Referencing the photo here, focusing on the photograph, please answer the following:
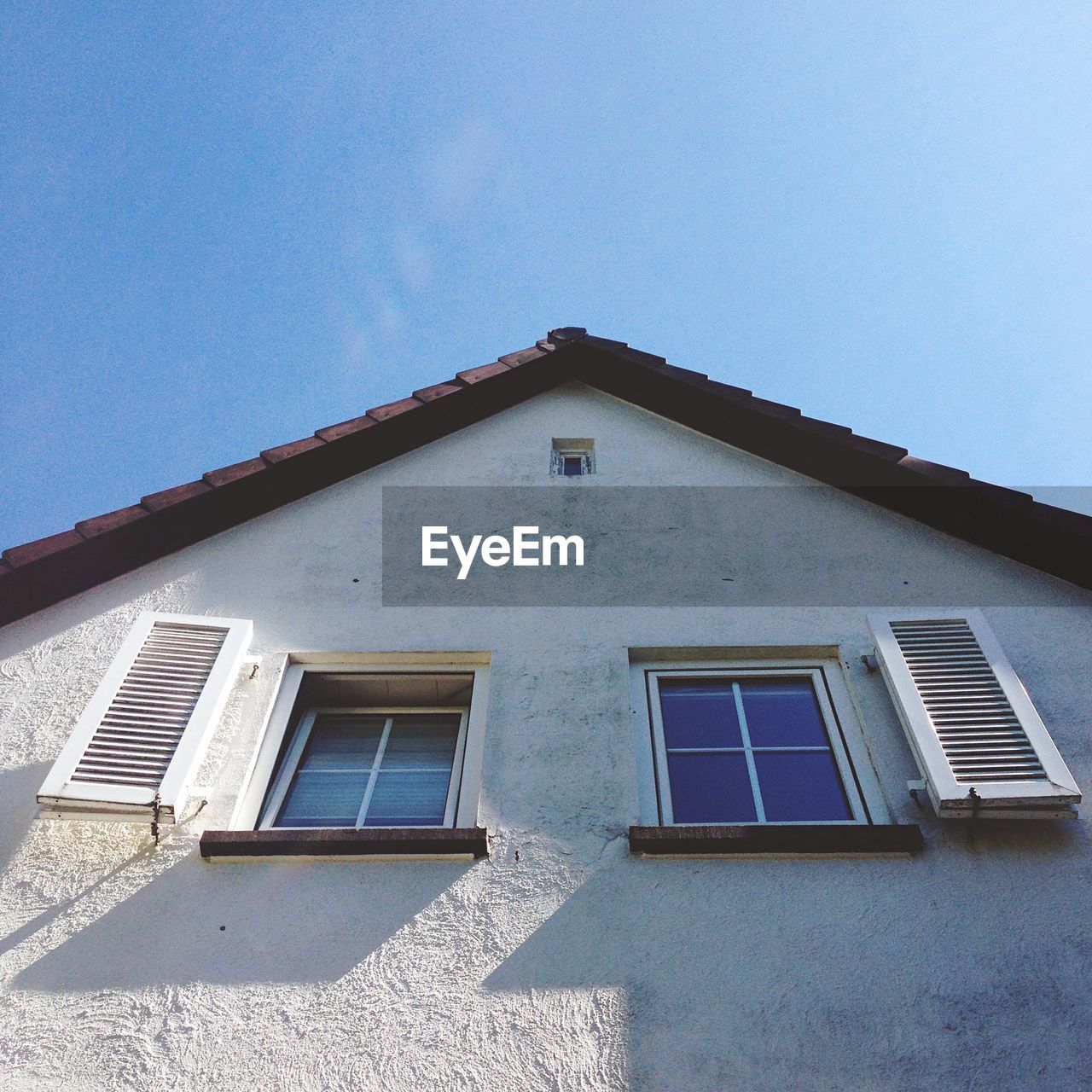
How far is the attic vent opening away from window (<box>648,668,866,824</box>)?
40 cm

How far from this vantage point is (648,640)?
433 cm

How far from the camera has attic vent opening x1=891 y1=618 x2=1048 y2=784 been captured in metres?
3.50

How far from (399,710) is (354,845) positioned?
1075mm

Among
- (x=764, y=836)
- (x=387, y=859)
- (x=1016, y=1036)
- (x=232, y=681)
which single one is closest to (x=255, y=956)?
(x=387, y=859)

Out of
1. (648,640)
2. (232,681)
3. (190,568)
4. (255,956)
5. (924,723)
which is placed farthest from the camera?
(190,568)

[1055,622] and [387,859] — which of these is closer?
[387,859]

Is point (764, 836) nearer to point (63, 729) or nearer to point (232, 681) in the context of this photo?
point (232, 681)

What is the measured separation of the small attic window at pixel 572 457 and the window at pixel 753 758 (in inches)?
66.4

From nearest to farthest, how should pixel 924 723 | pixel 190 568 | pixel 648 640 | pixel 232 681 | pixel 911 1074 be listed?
1. pixel 911 1074
2. pixel 924 723
3. pixel 232 681
4. pixel 648 640
5. pixel 190 568

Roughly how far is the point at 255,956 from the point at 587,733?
1474 mm

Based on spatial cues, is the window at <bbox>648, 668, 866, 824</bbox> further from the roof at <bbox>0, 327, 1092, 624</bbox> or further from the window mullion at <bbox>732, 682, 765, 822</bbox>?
the roof at <bbox>0, 327, 1092, 624</bbox>

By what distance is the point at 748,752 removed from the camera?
13.0ft

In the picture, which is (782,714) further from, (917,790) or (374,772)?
(374,772)

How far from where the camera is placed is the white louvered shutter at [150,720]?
11.0 feet
